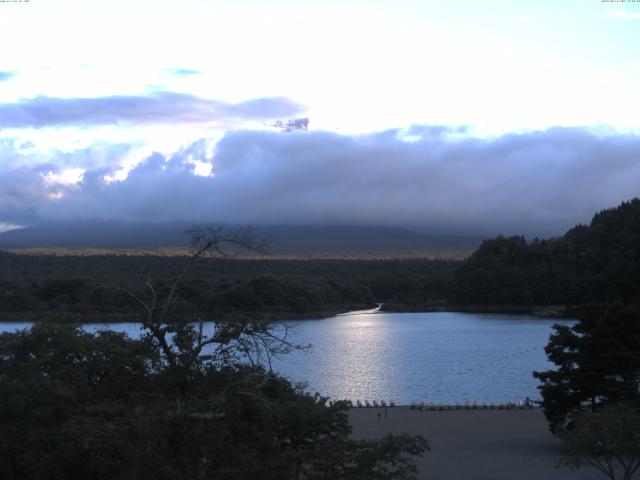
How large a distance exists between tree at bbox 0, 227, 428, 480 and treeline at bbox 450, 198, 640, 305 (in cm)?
8312

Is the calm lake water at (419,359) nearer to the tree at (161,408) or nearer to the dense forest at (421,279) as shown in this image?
the dense forest at (421,279)

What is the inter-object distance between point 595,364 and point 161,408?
1551 cm

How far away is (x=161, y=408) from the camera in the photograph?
9.11 meters

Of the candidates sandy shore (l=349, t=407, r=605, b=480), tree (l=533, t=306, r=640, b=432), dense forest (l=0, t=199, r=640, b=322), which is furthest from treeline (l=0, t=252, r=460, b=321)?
tree (l=533, t=306, r=640, b=432)

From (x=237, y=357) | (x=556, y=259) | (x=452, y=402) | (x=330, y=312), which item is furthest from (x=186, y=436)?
(x=556, y=259)

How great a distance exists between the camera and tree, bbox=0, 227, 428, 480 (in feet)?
28.9

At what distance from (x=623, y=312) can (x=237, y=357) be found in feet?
48.7

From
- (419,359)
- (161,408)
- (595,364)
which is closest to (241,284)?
(419,359)

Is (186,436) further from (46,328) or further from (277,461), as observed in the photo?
(46,328)

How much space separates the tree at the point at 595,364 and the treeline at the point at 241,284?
77.4 feet

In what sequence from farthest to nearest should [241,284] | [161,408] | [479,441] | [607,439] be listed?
1. [241,284]
2. [479,441]
3. [607,439]
4. [161,408]

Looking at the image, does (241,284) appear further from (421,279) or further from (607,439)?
(607,439)

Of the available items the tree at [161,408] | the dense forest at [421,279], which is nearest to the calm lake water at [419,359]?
the dense forest at [421,279]

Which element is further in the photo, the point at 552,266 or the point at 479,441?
the point at 552,266
